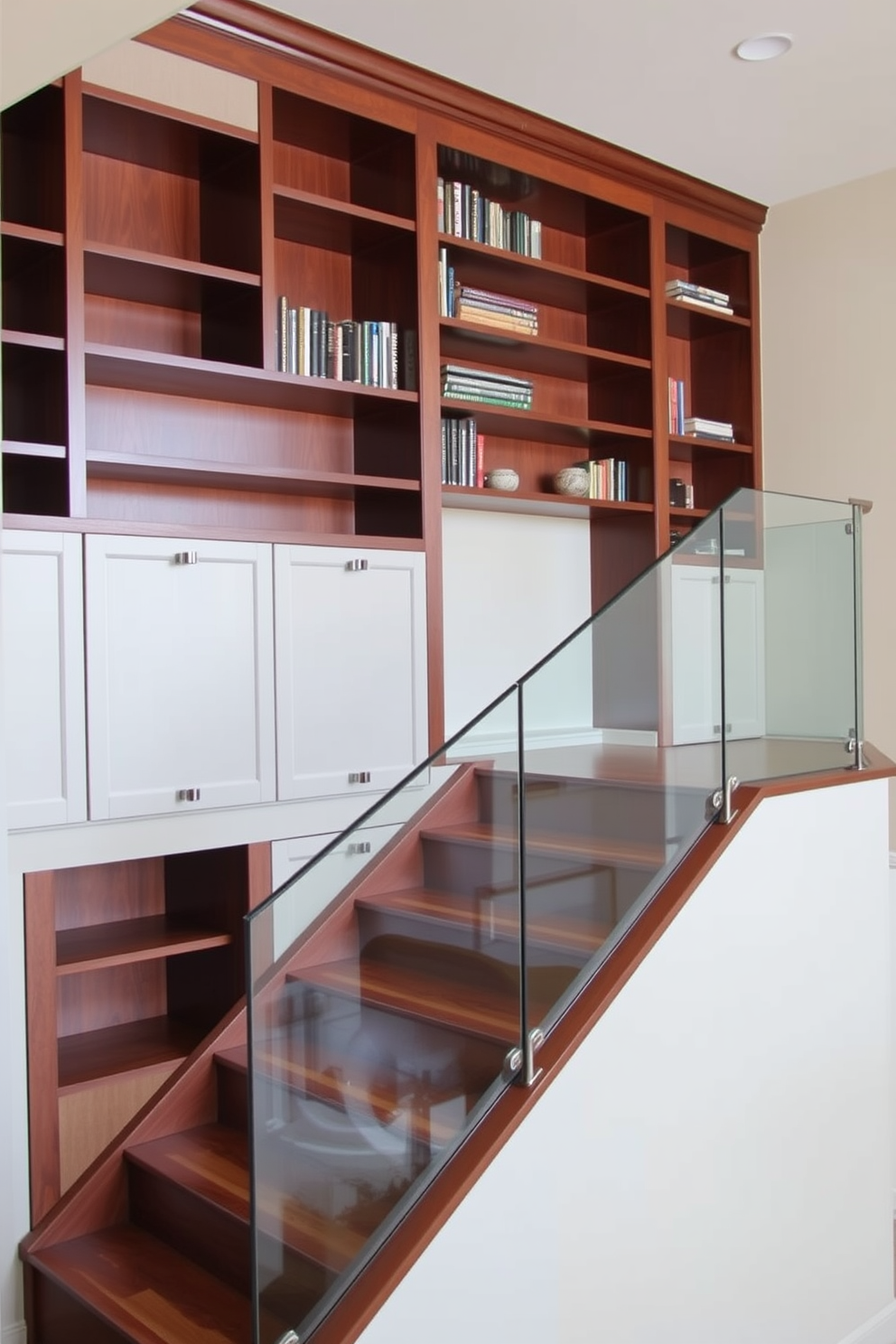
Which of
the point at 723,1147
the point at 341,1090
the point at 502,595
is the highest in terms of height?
the point at 502,595

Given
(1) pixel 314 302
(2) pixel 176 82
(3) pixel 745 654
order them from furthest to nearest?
(1) pixel 314 302 → (2) pixel 176 82 → (3) pixel 745 654

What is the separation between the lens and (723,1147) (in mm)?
2910

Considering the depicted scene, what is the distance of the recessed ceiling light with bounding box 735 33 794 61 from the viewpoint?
11.8ft

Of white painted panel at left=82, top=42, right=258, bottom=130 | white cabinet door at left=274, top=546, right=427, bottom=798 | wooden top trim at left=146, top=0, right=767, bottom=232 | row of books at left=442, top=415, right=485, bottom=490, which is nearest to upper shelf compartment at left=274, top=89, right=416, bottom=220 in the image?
wooden top trim at left=146, top=0, right=767, bottom=232

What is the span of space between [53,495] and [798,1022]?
239 centimetres

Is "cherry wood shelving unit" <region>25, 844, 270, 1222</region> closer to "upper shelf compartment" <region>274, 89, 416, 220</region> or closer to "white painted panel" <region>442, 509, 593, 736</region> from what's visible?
"white painted panel" <region>442, 509, 593, 736</region>

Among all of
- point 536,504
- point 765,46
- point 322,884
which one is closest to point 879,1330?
point 322,884

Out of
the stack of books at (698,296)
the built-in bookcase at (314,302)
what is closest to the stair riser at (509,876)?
the built-in bookcase at (314,302)

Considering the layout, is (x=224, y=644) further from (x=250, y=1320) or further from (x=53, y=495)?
(x=250, y=1320)

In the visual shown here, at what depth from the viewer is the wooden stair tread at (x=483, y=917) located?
247cm

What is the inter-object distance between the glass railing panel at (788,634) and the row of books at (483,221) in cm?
161

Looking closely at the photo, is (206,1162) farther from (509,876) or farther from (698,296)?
(698,296)

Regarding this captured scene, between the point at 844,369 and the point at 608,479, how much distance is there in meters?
1.09

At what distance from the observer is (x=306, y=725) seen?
3.47m
